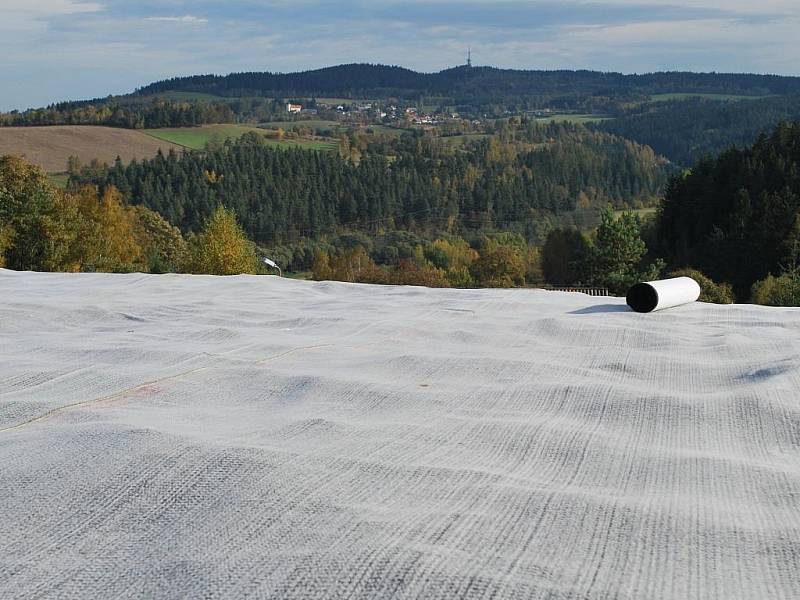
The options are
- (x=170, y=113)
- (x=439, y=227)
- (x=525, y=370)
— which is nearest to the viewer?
(x=525, y=370)

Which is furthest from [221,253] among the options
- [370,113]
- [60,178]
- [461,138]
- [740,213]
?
[370,113]

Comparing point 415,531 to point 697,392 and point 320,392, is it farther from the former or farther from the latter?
point 697,392

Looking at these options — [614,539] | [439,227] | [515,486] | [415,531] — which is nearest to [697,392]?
[515,486]

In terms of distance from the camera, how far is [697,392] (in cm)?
433

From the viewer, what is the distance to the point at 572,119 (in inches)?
7323

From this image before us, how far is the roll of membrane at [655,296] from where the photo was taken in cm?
661

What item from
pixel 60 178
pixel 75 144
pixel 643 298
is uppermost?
pixel 75 144

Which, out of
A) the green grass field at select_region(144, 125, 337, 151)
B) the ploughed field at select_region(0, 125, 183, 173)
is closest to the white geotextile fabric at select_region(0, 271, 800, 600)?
the ploughed field at select_region(0, 125, 183, 173)

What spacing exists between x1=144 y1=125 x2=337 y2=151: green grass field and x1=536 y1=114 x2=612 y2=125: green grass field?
207 feet

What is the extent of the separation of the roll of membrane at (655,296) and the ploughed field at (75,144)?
284 feet

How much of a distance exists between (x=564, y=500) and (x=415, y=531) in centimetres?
57

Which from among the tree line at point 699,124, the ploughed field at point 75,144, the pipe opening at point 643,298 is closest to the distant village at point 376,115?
the tree line at point 699,124

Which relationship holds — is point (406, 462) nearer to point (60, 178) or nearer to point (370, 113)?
point (60, 178)

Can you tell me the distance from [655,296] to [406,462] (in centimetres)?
411
